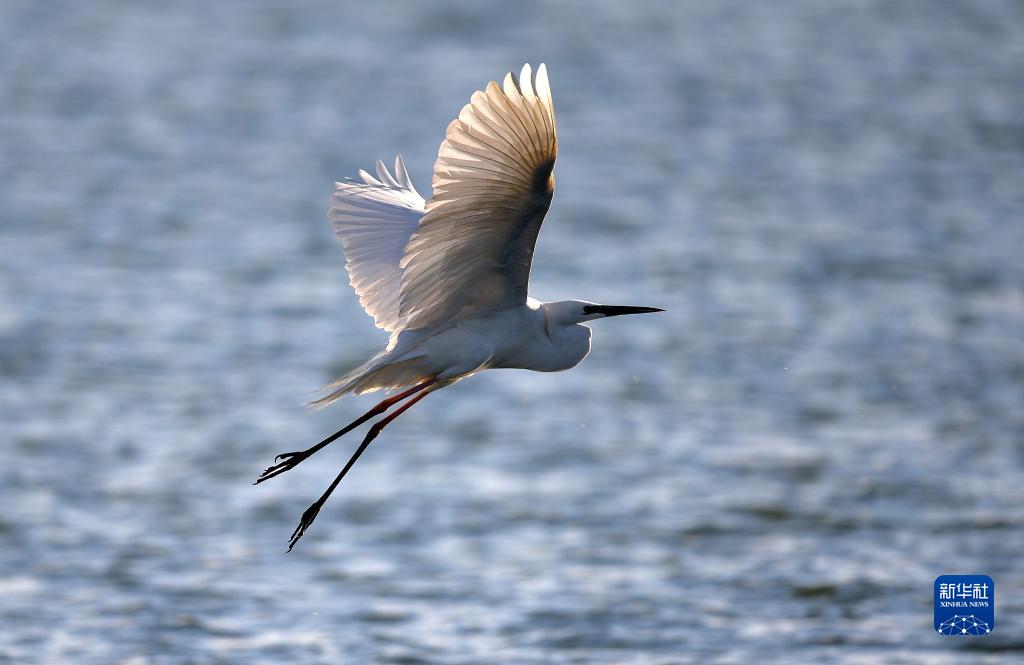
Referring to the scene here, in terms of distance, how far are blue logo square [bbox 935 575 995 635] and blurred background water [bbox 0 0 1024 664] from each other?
0.10m

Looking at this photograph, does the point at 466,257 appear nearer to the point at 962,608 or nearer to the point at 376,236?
the point at 376,236

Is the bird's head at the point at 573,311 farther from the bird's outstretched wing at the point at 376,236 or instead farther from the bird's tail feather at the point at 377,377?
the bird's outstretched wing at the point at 376,236

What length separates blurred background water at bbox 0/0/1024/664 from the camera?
10.7 meters

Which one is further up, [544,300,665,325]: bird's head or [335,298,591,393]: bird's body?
[544,300,665,325]: bird's head

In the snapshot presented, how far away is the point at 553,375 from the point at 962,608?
18.3 ft

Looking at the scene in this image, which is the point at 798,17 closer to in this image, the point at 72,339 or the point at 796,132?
the point at 796,132

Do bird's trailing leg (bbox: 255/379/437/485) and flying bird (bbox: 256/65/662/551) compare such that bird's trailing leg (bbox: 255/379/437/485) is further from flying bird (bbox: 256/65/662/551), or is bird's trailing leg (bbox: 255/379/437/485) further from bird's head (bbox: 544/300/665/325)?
bird's head (bbox: 544/300/665/325)

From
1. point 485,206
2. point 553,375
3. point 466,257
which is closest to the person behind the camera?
point 485,206

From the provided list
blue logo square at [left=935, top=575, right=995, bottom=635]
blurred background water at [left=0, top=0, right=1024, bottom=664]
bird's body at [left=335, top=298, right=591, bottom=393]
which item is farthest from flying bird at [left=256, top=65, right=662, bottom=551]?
blue logo square at [left=935, top=575, right=995, bottom=635]

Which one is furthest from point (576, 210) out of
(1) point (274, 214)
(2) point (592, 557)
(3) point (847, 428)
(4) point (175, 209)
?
(2) point (592, 557)

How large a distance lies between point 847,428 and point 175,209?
376 inches

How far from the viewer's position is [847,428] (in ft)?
45.8

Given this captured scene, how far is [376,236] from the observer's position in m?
7.82

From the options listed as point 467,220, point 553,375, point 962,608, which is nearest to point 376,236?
point 467,220
